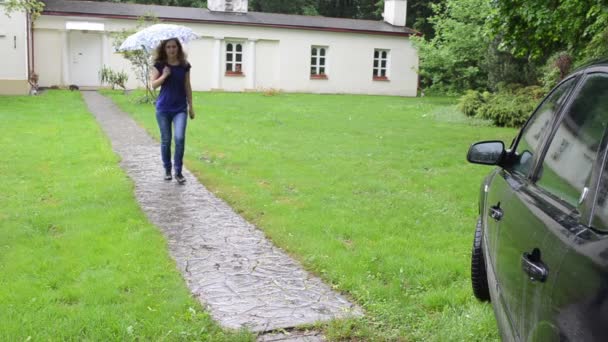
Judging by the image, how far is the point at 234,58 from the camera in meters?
29.9

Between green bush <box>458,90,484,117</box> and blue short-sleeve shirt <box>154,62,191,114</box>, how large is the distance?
12.8 meters

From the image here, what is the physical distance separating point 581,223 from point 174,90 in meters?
6.75

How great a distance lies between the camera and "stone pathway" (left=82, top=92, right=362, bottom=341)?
4266 mm

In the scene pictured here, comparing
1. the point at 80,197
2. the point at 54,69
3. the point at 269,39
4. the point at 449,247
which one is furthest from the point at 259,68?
the point at 449,247

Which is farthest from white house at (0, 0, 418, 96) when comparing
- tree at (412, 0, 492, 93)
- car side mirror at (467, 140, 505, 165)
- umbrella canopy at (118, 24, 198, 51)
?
car side mirror at (467, 140, 505, 165)

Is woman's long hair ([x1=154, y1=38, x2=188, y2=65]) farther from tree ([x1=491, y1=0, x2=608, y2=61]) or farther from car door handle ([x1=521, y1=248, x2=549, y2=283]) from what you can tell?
car door handle ([x1=521, y1=248, x2=549, y2=283])

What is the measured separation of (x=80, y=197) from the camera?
298 inches

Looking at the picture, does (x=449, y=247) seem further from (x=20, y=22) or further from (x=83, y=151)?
(x=20, y=22)

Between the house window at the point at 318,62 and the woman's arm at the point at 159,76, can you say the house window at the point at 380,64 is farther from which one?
the woman's arm at the point at 159,76

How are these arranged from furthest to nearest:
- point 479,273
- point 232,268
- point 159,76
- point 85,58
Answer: point 85,58 → point 159,76 → point 232,268 → point 479,273

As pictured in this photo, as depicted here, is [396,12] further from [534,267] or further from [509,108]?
[534,267]

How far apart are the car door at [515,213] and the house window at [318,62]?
2788cm

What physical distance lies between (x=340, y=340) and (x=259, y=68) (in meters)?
27.1

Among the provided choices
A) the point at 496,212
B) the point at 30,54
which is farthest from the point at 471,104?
the point at 30,54
